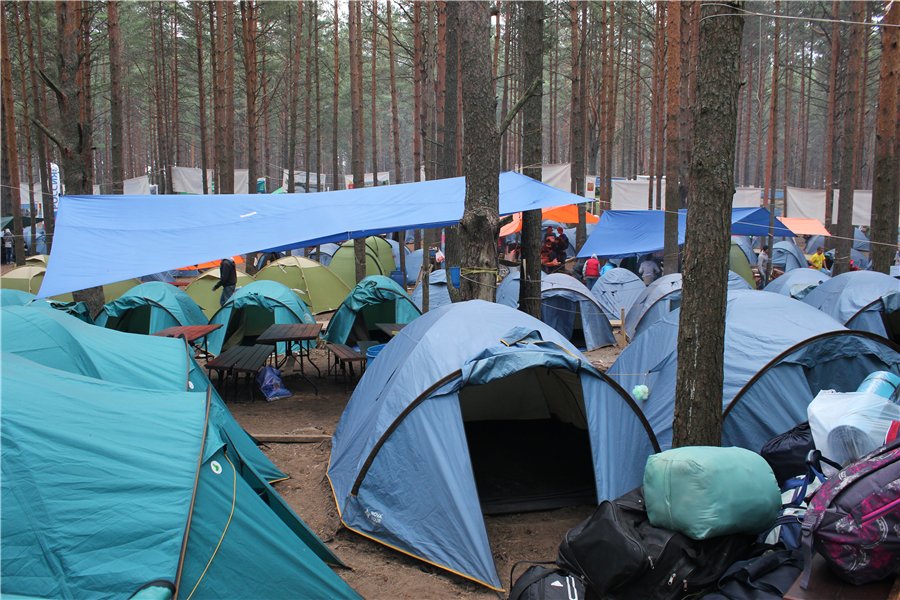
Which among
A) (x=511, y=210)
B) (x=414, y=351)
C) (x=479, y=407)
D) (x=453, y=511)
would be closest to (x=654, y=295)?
(x=511, y=210)

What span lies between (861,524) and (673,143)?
10967mm

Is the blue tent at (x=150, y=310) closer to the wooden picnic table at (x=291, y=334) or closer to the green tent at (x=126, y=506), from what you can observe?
the wooden picnic table at (x=291, y=334)

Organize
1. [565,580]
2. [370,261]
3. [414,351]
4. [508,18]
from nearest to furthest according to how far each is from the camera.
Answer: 1. [565,580]
2. [414,351]
3. [370,261]
4. [508,18]

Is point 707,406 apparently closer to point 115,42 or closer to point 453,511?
point 453,511

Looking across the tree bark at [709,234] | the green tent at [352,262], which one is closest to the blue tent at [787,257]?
the green tent at [352,262]

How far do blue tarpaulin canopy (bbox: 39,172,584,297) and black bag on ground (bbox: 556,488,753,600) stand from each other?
4.35 m

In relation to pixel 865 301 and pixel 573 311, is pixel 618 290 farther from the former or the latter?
pixel 865 301

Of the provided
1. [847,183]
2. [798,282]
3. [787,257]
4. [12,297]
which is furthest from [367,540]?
[787,257]

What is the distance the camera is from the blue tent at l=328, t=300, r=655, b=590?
4.77m

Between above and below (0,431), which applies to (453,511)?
below

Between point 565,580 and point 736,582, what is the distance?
845mm

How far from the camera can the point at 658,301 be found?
1104 centimetres

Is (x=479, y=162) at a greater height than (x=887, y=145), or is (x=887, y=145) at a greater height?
(x=887, y=145)

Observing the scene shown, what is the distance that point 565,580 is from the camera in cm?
381
